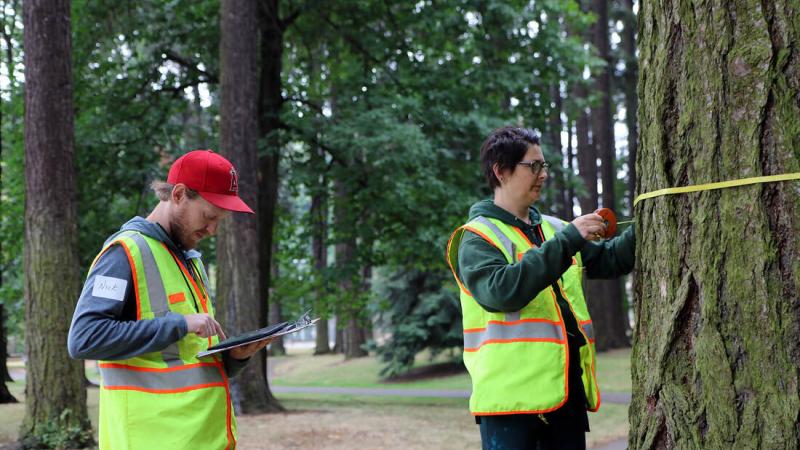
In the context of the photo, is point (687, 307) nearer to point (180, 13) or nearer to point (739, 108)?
point (739, 108)

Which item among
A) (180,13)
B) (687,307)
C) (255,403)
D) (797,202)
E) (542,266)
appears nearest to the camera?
(797,202)

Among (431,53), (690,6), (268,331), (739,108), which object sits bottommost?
(268,331)

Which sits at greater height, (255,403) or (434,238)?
(434,238)

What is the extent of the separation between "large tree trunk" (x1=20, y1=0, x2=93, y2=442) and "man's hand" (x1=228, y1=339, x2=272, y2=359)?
6.18 m

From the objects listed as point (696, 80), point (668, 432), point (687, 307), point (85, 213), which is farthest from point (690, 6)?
→ point (85, 213)

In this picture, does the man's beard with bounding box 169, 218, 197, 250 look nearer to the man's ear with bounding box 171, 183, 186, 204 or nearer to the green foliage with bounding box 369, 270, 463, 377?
the man's ear with bounding box 171, 183, 186, 204

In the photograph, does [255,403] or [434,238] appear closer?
[255,403]

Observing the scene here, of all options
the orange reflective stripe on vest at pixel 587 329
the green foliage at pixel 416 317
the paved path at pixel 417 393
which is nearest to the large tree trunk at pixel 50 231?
the orange reflective stripe on vest at pixel 587 329

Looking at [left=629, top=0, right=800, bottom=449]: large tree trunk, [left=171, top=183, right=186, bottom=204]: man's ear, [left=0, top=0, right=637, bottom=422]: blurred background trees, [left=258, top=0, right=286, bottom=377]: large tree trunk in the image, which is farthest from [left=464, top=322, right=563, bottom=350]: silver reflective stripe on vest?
[left=258, top=0, right=286, bottom=377]: large tree trunk

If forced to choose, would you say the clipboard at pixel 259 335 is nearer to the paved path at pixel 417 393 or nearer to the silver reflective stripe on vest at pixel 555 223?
the silver reflective stripe on vest at pixel 555 223

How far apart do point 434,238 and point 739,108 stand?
1112cm

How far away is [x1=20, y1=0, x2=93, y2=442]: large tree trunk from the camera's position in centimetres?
866

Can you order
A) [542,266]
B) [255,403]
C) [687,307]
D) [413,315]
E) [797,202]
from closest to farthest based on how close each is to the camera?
[797,202]
[687,307]
[542,266]
[255,403]
[413,315]

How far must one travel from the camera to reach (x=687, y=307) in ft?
8.43
